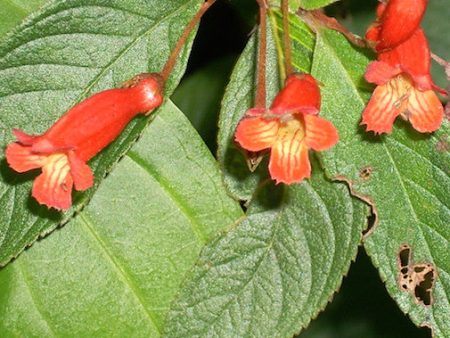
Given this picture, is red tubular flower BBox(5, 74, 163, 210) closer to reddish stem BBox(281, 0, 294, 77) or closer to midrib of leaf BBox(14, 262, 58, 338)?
reddish stem BBox(281, 0, 294, 77)

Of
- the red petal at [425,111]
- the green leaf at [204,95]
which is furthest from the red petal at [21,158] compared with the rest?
the green leaf at [204,95]

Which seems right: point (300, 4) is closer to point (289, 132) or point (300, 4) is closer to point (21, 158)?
point (289, 132)

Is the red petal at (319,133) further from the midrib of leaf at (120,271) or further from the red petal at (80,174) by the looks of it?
the midrib of leaf at (120,271)

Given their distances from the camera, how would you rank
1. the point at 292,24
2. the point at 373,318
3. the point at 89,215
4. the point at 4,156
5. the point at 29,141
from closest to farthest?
the point at 29,141
the point at 4,156
the point at 292,24
the point at 89,215
the point at 373,318

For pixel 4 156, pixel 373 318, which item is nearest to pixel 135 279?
pixel 4 156

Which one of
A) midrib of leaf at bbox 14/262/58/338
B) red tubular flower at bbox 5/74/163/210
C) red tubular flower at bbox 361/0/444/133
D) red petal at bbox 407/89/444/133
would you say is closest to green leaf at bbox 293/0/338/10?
red tubular flower at bbox 361/0/444/133

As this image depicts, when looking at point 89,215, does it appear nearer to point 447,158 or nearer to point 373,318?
point 447,158
